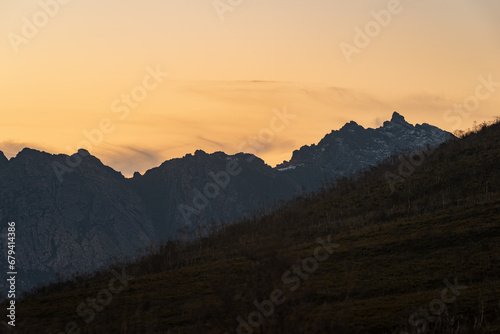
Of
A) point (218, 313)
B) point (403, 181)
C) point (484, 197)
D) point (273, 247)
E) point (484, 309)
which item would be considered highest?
point (403, 181)

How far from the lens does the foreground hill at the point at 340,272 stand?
28812mm

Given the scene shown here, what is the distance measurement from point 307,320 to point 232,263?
25053 millimetres

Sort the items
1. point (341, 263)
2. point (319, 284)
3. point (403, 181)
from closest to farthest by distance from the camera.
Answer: point (319, 284)
point (341, 263)
point (403, 181)

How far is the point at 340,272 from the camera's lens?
52.9m

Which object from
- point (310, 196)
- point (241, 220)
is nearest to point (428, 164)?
point (310, 196)

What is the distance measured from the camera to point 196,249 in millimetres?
82188

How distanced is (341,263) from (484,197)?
73.5 feet

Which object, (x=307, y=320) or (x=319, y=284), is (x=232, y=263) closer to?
(x=319, y=284)

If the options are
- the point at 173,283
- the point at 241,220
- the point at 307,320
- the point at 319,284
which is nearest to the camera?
the point at 307,320

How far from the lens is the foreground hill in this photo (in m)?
28.8

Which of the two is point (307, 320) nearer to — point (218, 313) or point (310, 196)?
point (218, 313)

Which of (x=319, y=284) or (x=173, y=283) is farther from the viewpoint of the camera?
(x=173, y=283)

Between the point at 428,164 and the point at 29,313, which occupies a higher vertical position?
the point at 428,164

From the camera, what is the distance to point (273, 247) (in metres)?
26.8
